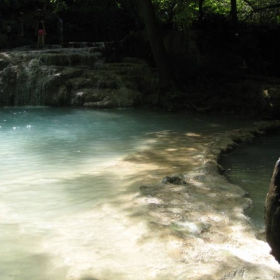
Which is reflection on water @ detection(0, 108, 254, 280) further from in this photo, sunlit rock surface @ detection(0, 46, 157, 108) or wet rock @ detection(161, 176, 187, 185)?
sunlit rock surface @ detection(0, 46, 157, 108)

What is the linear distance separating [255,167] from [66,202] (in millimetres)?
3049

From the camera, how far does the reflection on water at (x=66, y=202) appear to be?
303 centimetres

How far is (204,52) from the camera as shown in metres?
14.5

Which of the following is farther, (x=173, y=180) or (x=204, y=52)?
(x=204, y=52)

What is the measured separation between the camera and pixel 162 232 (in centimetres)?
342

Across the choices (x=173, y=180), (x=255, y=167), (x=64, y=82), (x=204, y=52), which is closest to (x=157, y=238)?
(x=173, y=180)

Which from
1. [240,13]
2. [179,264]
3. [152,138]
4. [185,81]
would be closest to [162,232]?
[179,264]

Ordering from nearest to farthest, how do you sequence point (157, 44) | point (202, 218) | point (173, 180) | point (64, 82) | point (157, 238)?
point (157, 238)
point (202, 218)
point (173, 180)
point (157, 44)
point (64, 82)

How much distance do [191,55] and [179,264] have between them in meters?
12.5

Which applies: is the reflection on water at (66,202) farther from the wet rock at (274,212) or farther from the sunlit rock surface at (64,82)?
the sunlit rock surface at (64,82)

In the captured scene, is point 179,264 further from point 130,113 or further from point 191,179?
point 130,113

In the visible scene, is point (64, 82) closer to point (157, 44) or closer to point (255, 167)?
point (157, 44)

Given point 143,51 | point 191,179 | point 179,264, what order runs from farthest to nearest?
1. point 143,51
2. point 191,179
3. point 179,264

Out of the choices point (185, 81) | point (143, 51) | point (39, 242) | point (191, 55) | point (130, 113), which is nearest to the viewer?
point (39, 242)
